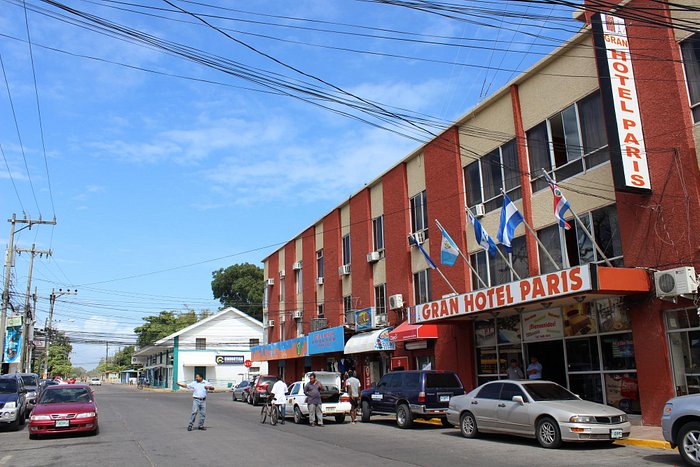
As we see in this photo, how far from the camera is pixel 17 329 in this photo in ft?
164

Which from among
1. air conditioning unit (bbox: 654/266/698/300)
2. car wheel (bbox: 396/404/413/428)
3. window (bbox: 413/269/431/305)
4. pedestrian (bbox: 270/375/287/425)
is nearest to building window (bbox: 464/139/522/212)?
window (bbox: 413/269/431/305)

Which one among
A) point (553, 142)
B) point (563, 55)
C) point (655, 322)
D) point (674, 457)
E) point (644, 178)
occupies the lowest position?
point (674, 457)

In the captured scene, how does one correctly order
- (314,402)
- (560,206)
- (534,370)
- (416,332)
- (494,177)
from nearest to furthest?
(560,206) → (534,370) → (314,402) → (494,177) → (416,332)

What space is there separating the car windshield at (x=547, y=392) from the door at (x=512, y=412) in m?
0.22

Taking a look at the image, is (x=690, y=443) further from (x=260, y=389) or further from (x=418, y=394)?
(x=260, y=389)

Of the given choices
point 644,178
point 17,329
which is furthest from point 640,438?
point 17,329

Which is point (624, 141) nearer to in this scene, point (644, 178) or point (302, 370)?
point (644, 178)

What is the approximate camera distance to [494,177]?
21.1 metres

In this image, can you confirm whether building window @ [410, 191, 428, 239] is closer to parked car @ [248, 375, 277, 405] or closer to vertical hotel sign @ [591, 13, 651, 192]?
vertical hotel sign @ [591, 13, 651, 192]

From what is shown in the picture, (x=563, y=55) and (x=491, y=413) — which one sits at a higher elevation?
(x=563, y=55)

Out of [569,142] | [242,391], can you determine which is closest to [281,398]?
[569,142]

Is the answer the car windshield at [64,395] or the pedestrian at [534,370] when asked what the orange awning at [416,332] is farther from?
the car windshield at [64,395]

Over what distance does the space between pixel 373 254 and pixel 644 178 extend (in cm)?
1563

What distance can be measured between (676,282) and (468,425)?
599 centimetres
